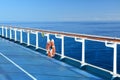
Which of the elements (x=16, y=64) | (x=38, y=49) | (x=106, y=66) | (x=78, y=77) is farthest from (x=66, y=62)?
(x=106, y=66)

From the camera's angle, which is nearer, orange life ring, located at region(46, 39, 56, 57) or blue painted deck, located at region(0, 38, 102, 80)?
blue painted deck, located at region(0, 38, 102, 80)

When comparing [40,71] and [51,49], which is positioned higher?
[51,49]

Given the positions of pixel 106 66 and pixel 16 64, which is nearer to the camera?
pixel 16 64

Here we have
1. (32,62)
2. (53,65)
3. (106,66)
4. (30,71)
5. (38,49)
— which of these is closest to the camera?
(30,71)

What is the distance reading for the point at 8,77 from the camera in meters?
8.92

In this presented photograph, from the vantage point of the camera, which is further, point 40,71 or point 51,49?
point 51,49

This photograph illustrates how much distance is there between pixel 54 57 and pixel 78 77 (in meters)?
4.08

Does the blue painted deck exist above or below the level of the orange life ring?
below

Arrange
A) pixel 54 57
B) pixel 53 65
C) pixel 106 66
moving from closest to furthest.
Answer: pixel 53 65 < pixel 54 57 < pixel 106 66

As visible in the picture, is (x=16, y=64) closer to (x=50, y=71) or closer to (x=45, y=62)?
(x=45, y=62)

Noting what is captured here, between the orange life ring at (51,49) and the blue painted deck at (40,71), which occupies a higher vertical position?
the orange life ring at (51,49)

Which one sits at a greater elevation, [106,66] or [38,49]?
[38,49]

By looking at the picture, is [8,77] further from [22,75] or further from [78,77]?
[78,77]

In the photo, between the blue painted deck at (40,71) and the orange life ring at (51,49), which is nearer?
the blue painted deck at (40,71)
